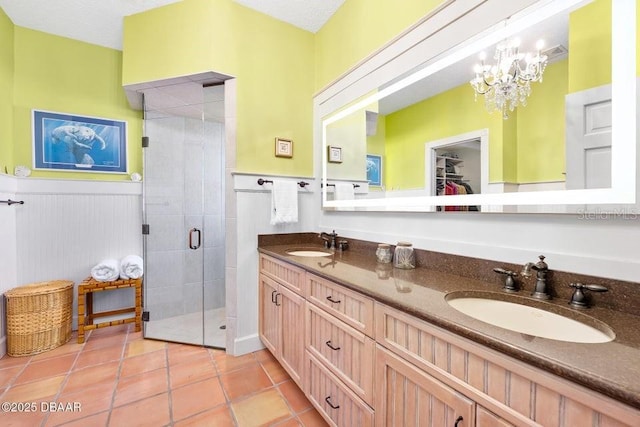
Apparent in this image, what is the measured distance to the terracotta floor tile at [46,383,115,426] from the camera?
5.01 ft

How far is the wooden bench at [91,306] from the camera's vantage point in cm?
237

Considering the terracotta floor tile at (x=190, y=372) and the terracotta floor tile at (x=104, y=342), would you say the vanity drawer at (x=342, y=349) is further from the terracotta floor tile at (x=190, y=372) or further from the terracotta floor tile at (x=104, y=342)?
the terracotta floor tile at (x=104, y=342)

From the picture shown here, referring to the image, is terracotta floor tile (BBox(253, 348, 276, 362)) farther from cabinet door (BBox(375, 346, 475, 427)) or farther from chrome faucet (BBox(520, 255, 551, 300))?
chrome faucet (BBox(520, 255, 551, 300))

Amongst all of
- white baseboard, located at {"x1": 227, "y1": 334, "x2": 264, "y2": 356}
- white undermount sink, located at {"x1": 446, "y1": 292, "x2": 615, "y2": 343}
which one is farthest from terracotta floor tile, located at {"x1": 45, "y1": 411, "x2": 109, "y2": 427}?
white undermount sink, located at {"x1": 446, "y1": 292, "x2": 615, "y2": 343}

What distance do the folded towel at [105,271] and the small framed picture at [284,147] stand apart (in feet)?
6.01

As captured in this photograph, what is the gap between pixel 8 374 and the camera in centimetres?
191

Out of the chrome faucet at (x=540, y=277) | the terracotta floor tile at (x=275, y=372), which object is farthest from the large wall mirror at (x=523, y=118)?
the terracotta floor tile at (x=275, y=372)

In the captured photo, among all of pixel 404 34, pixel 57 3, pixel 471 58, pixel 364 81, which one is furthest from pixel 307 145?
pixel 57 3

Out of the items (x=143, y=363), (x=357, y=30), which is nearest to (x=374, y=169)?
(x=357, y=30)

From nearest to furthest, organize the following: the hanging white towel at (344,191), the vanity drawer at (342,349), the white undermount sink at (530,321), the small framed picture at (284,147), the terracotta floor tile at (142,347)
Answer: the white undermount sink at (530,321), the vanity drawer at (342,349), the hanging white towel at (344,191), the terracotta floor tile at (142,347), the small framed picture at (284,147)

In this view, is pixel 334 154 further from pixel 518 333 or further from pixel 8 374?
pixel 8 374

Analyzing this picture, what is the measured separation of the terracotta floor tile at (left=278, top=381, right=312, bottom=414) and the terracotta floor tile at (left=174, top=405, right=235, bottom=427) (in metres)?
0.34

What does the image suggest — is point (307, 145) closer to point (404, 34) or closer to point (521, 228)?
point (404, 34)

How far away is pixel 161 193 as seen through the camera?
2.79m
